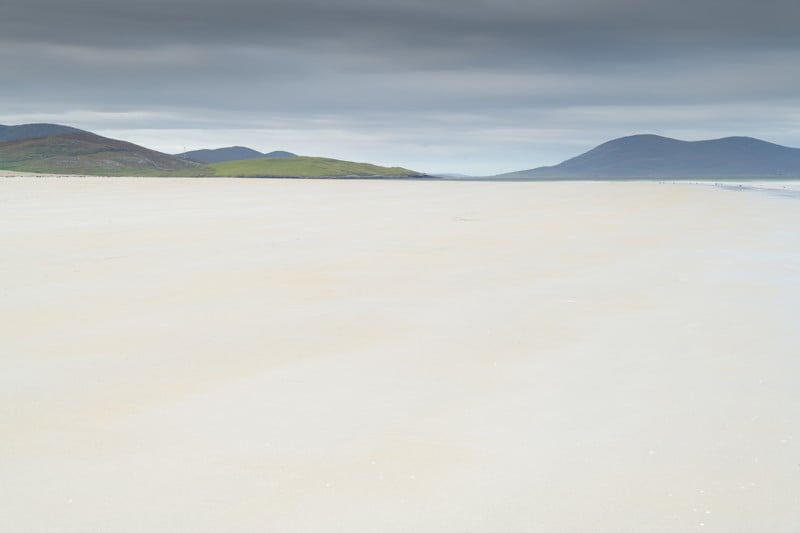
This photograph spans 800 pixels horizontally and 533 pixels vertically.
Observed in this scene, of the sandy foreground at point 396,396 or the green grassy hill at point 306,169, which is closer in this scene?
the sandy foreground at point 396,396

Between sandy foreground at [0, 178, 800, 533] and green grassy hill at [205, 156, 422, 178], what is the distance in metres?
127

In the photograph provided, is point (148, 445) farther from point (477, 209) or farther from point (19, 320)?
point (477, 209)

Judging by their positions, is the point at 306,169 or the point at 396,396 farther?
the point at 306,169

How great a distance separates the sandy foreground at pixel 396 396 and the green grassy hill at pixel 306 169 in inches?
4993

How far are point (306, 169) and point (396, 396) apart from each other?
154006 millimetres

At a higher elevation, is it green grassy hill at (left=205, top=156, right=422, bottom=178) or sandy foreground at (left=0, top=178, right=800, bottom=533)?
sandy foreground at (left=0, top=178, right=800, bottom=533)

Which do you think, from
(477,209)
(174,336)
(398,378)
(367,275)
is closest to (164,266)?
(367,275)

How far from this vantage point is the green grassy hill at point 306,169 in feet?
488

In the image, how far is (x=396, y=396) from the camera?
294 inches

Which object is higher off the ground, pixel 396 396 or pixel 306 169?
pixel 396 396

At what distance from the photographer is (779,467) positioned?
585 cm

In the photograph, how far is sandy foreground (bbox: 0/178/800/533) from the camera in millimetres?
5191

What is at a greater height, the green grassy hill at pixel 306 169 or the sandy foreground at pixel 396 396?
the sandy foreground at pixel 396 396

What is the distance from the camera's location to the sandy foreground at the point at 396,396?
5.19 metres
